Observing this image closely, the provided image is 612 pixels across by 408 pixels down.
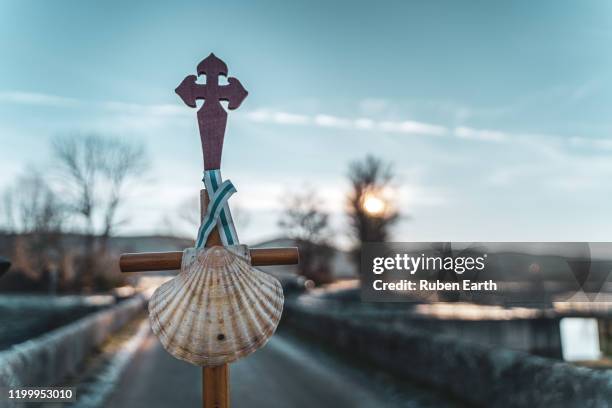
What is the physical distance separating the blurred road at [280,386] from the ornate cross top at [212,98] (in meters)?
5.60

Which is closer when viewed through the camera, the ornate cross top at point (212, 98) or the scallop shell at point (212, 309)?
the scallop shell at point (212, 309)

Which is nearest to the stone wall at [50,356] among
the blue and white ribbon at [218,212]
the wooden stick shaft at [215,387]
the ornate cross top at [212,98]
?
the wooden stick shaft at [215,387]

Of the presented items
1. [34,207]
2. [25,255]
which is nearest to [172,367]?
[25,255]

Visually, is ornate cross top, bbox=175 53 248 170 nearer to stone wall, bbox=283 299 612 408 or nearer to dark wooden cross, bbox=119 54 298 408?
dark wooden cross, bbox=119 54 298 408

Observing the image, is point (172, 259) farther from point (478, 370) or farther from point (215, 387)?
Answer: point (478, 370)

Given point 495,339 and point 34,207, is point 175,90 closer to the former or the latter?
point 495,339

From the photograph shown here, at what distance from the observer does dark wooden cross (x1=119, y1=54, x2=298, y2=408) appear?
2.11 m

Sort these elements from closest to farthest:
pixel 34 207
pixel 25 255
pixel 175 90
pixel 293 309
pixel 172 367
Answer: pixel 175 90
pixel 172 367
pixel 293 309
pixel 25 255
pixel 34 207

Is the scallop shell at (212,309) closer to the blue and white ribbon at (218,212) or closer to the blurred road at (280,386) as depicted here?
the blue and white ribbon at (218,212)

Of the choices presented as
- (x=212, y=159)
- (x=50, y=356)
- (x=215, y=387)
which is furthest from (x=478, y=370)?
(x=50, y=356)

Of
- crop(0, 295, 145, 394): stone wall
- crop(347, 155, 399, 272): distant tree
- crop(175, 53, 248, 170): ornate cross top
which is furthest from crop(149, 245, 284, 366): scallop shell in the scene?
crop(347, 155, 399, 272): distant tree

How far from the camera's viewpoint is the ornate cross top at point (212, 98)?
7.07 ft

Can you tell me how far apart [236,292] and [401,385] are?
6.66 meters

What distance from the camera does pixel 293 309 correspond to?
62.0ft
